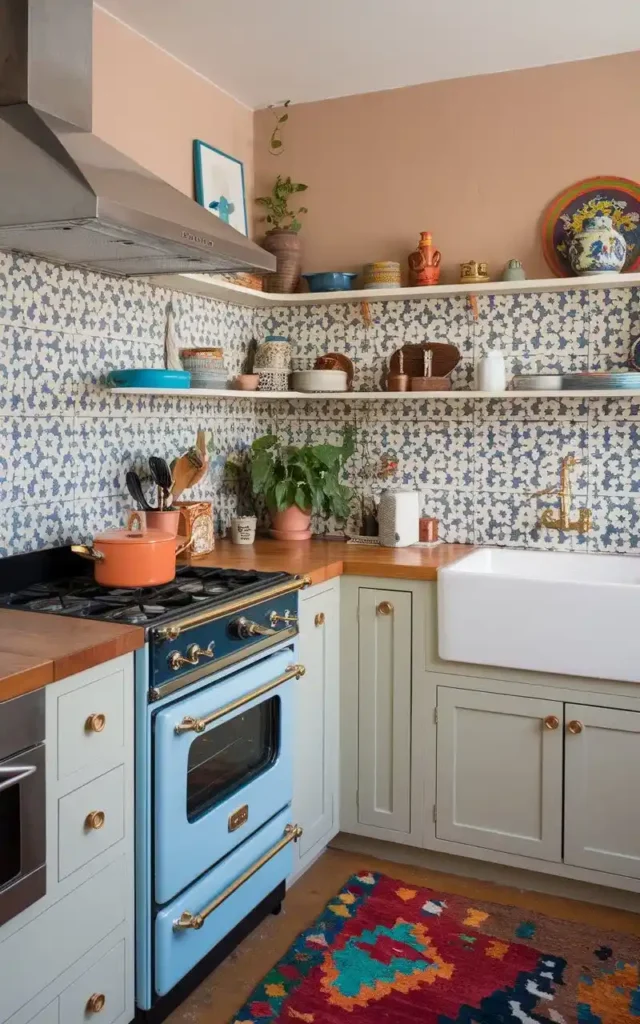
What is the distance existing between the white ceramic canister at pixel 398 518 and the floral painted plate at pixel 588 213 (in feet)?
2.97

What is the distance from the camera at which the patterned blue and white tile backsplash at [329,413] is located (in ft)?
7.97

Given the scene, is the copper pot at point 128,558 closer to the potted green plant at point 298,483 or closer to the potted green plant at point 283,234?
the potted green plant at point 298,483

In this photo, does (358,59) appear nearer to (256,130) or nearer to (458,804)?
(256,130)

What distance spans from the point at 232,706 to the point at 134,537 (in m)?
0.49

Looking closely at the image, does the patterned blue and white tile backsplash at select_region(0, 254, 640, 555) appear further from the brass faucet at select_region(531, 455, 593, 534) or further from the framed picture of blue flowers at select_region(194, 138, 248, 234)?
the framed picture of blue flowers at select_region(194, 138, 248, 234)

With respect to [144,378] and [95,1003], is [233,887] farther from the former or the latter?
[144,378]

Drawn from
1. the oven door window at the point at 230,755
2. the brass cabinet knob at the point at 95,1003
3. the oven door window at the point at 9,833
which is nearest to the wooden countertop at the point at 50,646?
the oven door window at the point at 9,833

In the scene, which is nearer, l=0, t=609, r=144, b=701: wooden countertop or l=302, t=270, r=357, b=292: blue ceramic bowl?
l=0, t=609, r=144, b=701: wooden countertop

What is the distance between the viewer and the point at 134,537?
2.33 m

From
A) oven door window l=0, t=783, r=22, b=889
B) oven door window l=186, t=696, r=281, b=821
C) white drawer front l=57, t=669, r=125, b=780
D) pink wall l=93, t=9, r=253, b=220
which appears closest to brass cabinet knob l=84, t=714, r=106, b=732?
white drawer front l=57, t=669, r=125, b=780

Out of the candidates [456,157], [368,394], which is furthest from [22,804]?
[456,157]

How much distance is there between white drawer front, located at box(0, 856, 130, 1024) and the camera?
160 cm

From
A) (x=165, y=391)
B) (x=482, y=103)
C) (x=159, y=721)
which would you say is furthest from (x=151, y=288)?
(x=159, y=721)

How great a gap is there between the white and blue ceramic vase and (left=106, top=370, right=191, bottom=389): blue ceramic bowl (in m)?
1.31
